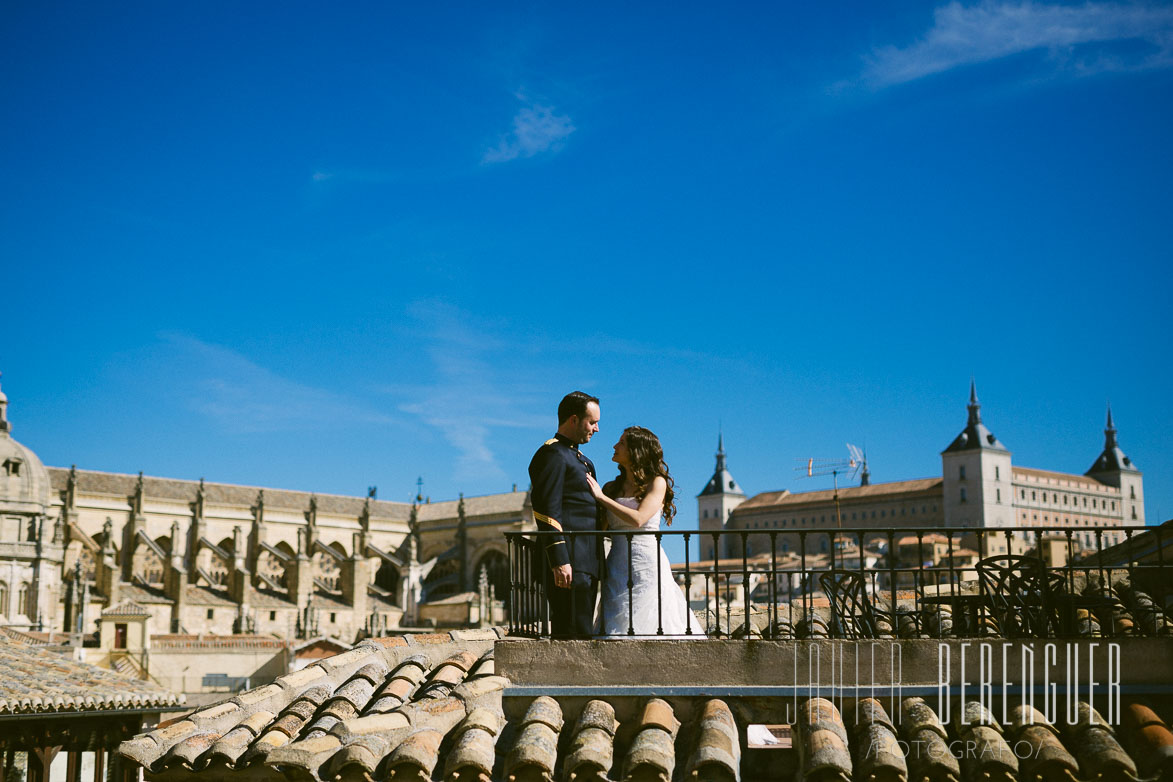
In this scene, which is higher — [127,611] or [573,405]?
[573,405]

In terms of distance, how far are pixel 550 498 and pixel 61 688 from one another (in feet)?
31.9

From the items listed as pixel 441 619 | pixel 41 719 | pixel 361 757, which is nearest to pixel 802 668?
pixel 361 757

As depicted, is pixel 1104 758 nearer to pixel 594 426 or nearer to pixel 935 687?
pixel 935 687

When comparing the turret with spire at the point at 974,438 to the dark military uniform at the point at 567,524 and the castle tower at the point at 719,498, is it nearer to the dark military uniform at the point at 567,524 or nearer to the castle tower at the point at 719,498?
the castle tower at the point at 719,498

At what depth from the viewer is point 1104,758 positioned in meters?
4.94

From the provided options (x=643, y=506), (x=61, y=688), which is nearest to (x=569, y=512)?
(x=643, y=506)

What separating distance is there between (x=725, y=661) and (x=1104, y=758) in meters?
1.84

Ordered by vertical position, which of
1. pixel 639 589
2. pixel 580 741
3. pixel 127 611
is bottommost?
pixel 127 611

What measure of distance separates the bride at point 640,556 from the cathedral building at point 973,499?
104 metres

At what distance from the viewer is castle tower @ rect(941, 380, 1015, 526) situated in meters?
122

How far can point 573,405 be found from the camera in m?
6.04

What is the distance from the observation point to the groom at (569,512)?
19.4 feet

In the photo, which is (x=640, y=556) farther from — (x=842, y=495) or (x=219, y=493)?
(x=842, y=495)

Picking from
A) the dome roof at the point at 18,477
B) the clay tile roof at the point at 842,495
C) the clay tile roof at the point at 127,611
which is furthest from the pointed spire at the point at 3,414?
the clay tile roof at the point at 842,495
